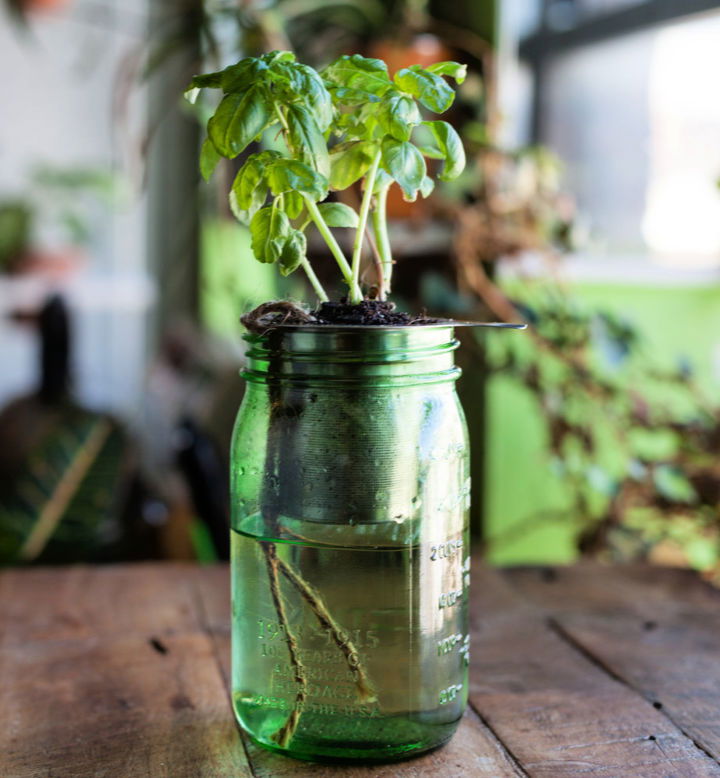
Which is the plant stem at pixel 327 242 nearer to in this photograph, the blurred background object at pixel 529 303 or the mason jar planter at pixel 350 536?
the mason jar planter at pixel 350 536

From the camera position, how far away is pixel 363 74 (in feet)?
1.89

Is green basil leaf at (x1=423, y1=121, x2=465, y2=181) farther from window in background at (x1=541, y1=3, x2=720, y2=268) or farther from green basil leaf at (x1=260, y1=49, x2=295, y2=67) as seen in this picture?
window in background at (x1=541, y1=3, x2=720, y2=268)

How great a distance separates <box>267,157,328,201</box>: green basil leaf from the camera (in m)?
0.54

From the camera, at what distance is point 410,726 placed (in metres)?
0.60

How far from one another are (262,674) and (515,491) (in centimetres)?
163

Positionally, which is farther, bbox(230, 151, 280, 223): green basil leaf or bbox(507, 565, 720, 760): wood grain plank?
bbox(507, 565, 720, 760): wood grain plank

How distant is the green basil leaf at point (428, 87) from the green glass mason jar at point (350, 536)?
13cm

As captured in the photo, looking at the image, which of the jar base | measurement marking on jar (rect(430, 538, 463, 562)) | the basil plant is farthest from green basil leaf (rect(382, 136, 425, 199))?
the jar base

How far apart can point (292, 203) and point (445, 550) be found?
0.76 feet

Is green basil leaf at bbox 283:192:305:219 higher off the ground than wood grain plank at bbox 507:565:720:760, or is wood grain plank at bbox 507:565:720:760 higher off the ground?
green basil leaf at bbox 283:192:305:219

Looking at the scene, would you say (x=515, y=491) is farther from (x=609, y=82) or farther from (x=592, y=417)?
(x=609, y=82)

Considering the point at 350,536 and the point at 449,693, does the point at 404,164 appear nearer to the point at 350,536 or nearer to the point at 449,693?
the point at 350,536

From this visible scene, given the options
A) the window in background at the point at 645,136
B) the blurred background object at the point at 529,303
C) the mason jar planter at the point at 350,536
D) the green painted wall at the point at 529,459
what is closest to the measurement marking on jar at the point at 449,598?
the mason jar planter at the point at 350,536

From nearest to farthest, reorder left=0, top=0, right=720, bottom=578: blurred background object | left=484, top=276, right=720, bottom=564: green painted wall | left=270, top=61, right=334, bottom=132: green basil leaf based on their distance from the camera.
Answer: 1. left=270, top=61, right=334, bottom=132: green basil leaf
2. left=0, top=0, right=720, bottom=578: blurred background object
3. left=484, top=276, right=720, bottom=564: green painted wall
